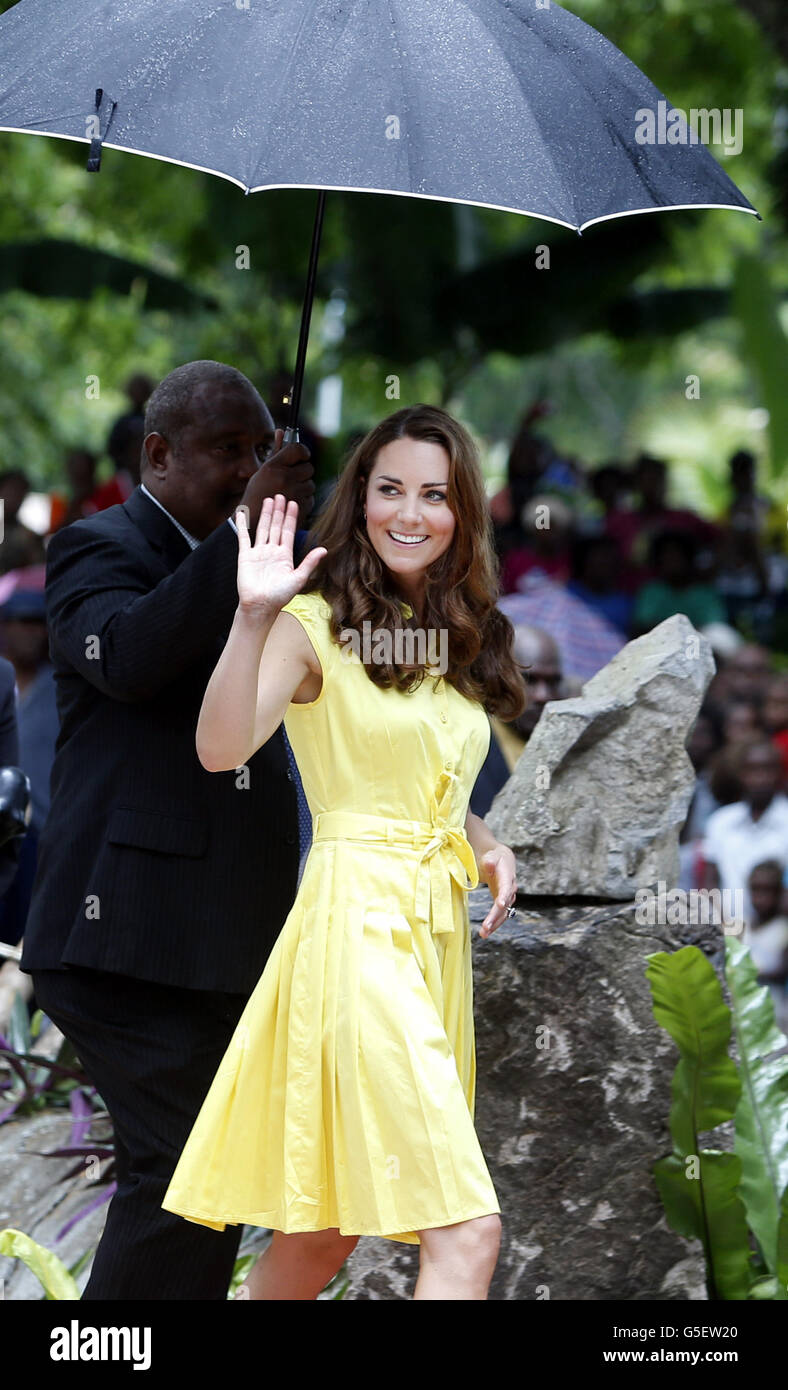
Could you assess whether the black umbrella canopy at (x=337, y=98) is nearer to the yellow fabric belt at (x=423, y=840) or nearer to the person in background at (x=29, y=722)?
the yellow fabric belt at (x=423, y=840)

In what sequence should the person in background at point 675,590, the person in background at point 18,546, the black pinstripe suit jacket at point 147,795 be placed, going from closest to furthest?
the black pinstripe suit jacket at point 147,795 < the person in background at point 18,546 < the person in background at point 675,590

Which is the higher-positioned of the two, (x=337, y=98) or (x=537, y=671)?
(x=337, y=98)

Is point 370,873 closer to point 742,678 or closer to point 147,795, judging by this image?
point 147,795

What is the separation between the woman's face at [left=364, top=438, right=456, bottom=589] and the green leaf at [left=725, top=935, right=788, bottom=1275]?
64.6 inches

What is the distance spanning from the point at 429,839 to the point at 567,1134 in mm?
1184

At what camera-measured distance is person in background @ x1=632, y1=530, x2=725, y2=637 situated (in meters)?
9.36

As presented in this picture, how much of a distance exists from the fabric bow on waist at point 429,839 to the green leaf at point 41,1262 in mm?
1303

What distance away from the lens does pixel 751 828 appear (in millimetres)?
7551

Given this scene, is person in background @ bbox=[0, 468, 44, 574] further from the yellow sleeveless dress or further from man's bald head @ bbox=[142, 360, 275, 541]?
the yellow sleeveless dress

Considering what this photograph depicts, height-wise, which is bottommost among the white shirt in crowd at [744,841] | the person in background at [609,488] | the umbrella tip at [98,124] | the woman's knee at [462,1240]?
the woman's knee at [462,1240]

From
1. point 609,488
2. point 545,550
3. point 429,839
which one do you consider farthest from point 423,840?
point 609,488

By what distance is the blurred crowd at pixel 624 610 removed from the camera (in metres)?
6.39

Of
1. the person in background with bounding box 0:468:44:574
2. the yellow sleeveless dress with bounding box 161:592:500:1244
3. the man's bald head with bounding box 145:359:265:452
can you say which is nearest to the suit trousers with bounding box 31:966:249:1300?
the yellow sleeveless dress with bounding box 161:592:500:1244

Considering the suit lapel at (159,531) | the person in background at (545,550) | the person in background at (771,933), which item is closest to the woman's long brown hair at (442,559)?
the suit lapel at (159,531)
